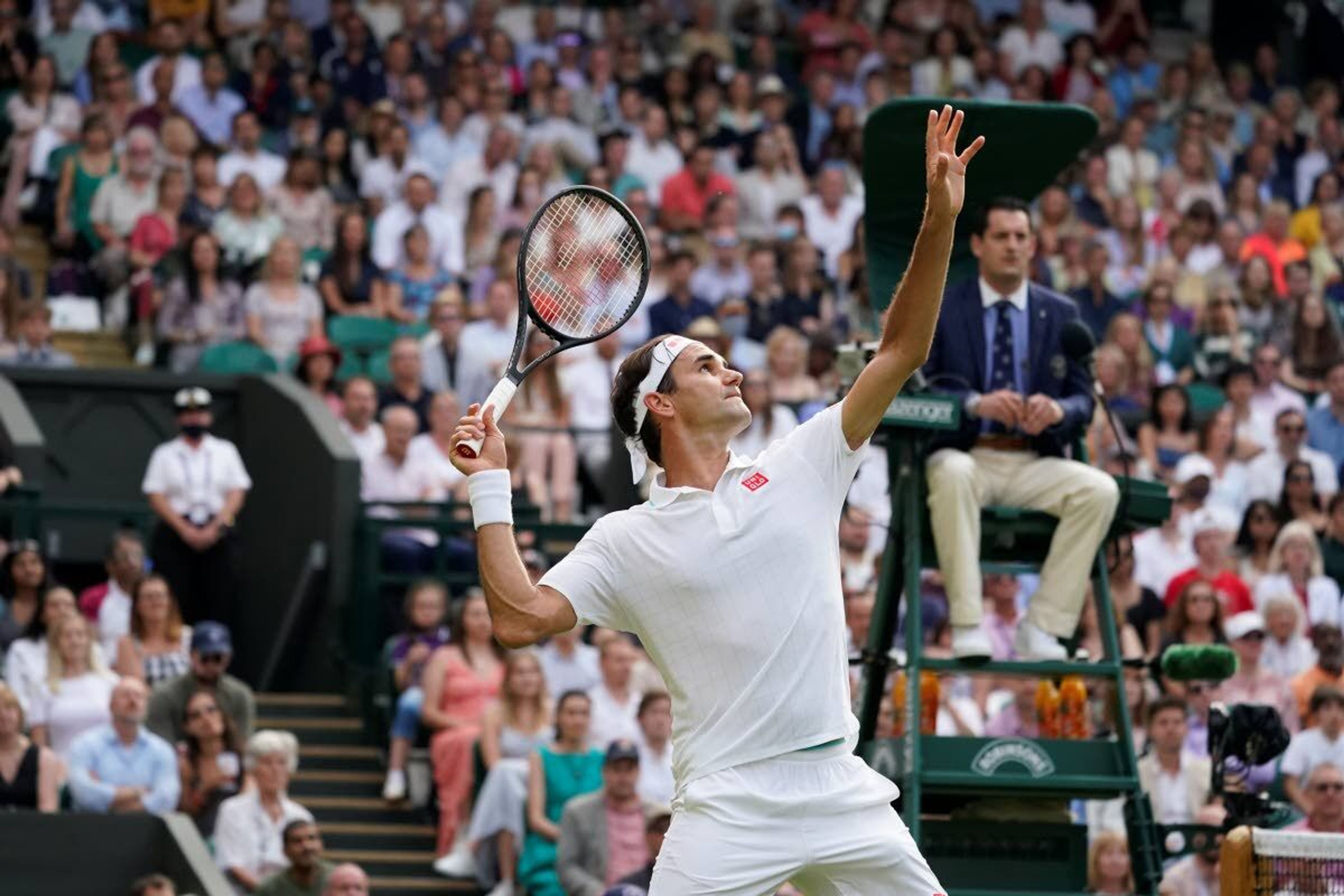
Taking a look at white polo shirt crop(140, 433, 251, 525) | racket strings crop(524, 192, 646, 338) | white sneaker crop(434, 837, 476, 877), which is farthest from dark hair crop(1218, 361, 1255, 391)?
racket strings crop(524, 192, 646, 338)

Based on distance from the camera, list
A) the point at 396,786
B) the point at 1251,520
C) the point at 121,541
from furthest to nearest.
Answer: the point at 1251,520
the point at 121,541
the point at 396,786

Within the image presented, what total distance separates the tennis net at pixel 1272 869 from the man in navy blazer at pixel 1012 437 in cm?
150

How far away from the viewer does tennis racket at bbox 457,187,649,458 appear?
7586mm

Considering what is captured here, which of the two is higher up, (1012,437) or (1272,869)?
(1012,437)

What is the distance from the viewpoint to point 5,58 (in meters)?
18.7

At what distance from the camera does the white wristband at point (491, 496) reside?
21.8ft

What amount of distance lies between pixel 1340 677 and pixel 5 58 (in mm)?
9987

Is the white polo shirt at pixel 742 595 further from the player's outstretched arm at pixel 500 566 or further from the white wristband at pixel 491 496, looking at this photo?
the white wristband at pixel 491 496

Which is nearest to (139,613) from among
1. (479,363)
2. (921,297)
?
(479,363)

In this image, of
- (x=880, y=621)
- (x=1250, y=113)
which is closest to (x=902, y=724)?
(x=880, y=621)

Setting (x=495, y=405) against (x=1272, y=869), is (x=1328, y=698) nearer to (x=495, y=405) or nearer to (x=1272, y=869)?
(x=1272, y=869)

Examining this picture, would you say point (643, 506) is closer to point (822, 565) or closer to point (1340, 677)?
point (822, 565)

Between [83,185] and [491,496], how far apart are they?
11545mm

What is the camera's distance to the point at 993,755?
375 inches
